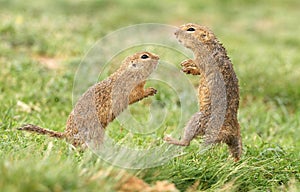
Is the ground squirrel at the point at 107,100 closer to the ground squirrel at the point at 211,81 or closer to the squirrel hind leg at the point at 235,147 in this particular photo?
the ground squirrel at the point at 211,81

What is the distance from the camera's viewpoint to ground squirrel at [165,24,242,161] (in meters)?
5.10

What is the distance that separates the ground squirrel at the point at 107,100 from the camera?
502 centimetres

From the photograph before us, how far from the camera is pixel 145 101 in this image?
808 cm

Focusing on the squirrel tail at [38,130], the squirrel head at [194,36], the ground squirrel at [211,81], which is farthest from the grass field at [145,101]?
the squirrel head at [194,36]

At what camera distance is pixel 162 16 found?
14688mm

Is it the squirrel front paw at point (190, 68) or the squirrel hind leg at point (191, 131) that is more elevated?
the squirrel front paw at point (190, 68)

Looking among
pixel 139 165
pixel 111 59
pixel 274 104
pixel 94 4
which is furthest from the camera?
pixel 94 4

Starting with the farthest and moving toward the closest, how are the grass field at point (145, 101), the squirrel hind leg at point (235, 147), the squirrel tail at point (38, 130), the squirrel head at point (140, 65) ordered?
the squirrel hind leg at point (235, 147) → the squirrel head at point (140, 65) → the squirrel tail at point (38, 130) → the grass field at point (145, 101)

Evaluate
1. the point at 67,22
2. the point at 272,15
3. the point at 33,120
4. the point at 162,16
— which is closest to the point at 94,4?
the point at 162,16

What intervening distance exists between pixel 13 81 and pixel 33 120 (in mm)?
1577

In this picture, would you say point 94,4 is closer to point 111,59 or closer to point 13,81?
point 111,59

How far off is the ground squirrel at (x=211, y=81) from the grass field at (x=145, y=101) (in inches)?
9.6

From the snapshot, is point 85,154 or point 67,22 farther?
point 67,22

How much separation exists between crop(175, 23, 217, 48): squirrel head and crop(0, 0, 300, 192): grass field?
87cm
